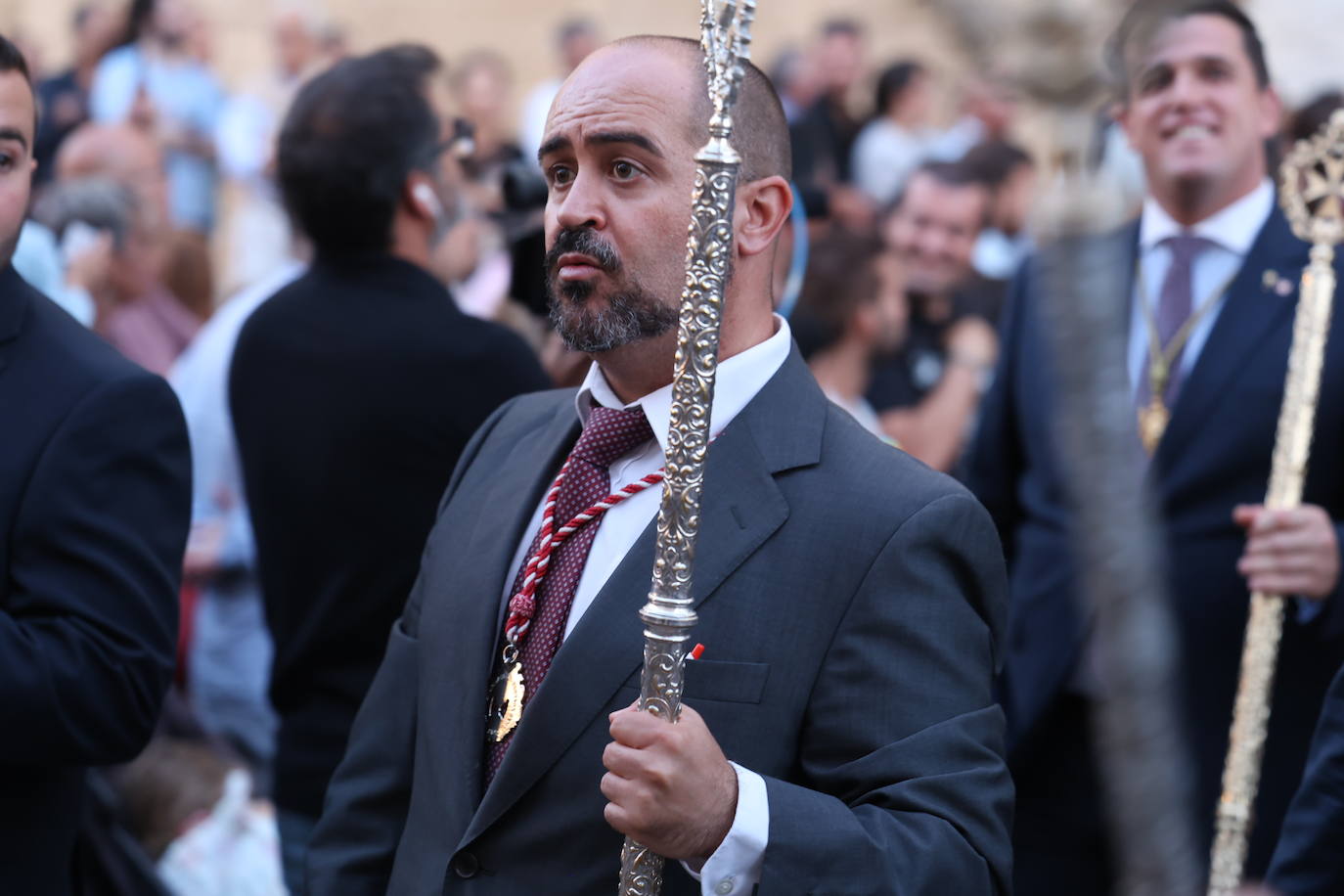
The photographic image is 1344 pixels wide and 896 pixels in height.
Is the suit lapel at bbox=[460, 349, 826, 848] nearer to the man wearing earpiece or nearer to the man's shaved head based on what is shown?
the man's shaved head

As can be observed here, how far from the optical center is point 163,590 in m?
2.76

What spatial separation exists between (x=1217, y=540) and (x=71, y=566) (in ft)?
7.74

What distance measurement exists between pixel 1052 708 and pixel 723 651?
6.21 ft

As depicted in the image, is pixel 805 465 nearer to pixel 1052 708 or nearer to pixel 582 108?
pixel 582 108

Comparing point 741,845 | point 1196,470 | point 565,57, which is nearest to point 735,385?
point 741,845

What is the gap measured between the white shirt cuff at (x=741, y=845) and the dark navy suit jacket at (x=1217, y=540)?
175cm

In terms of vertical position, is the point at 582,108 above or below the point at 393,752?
above

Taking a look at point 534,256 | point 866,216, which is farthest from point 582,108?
point 866,216

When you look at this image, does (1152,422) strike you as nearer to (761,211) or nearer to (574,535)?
(761,211)

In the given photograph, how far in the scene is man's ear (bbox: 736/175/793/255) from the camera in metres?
2.49

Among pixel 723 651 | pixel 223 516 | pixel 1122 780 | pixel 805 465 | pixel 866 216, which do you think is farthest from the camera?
pixel 866 216

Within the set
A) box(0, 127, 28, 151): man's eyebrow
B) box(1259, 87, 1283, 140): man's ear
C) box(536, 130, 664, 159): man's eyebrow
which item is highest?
box(1259, 87, 1283, 140): man's ear

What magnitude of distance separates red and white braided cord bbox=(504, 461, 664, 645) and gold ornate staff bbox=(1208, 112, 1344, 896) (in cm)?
155

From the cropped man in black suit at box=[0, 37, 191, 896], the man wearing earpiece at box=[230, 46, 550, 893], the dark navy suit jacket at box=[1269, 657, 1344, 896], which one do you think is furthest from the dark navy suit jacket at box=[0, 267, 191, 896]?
the dark navy suit jacket at box=[1269, 657, 1344, 896]
